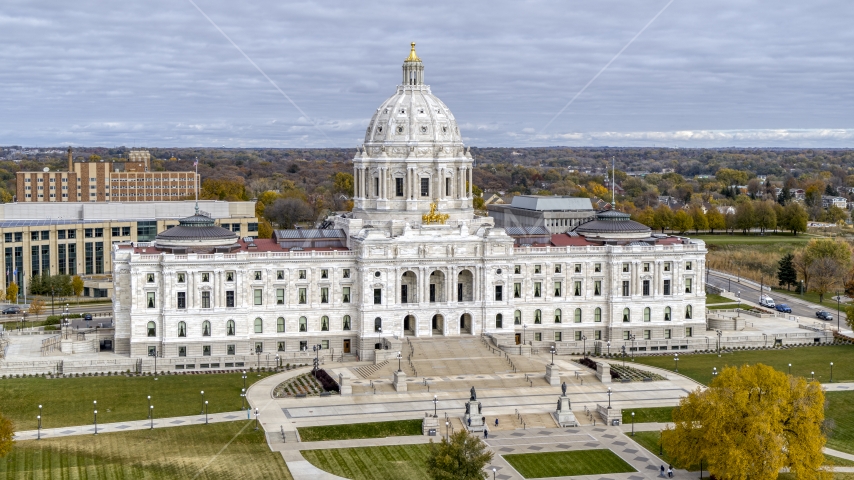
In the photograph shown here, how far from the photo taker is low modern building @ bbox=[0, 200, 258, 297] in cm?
16288

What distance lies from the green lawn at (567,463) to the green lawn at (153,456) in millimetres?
17837

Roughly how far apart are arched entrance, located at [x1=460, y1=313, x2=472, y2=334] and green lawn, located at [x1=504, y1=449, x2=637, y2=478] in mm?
40711

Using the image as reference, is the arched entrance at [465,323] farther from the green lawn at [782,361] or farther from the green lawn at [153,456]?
the green lawn at [153,456]

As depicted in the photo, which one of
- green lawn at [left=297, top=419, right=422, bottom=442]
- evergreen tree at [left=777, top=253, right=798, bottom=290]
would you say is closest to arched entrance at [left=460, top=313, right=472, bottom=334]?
green lawn at [left=297, top=419, right=422, bottom=442]

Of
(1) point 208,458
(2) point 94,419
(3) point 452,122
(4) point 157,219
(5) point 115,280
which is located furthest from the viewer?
(4) point 157,219

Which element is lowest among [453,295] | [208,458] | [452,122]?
[208,458]

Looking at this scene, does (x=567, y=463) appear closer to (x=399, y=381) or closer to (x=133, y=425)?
(x=399, y=381)

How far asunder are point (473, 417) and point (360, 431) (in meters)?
9.75

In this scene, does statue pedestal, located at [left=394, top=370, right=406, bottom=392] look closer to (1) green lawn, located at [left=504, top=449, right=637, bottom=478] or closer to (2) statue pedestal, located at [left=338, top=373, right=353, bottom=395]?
(2) statue pedestal, located at [left=338, top=373, right=353, bottom=395]

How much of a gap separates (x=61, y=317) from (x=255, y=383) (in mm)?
43161

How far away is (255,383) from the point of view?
10825 centimetres

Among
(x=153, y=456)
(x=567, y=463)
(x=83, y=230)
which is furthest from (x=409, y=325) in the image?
(x=83, y=230)

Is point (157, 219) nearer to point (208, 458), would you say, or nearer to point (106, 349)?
point (106, 349)

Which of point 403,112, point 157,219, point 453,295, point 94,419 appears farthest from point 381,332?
point 157,219
